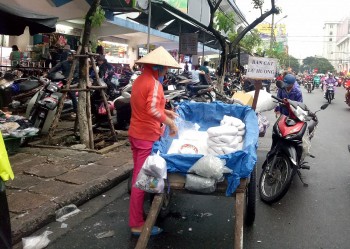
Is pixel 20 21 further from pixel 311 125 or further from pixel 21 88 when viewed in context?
pixel 311 125

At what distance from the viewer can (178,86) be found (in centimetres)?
1019

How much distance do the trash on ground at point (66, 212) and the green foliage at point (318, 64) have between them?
96.8 metres

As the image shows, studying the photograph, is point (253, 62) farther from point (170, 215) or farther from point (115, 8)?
point (115, 8)

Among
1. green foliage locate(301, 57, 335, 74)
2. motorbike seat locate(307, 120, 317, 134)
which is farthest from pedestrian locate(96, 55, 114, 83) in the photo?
green foliage locate(301, 57, 335, 74)

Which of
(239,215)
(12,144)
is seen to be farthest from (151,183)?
(12,144)

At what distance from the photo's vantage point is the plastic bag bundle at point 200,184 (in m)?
2.90

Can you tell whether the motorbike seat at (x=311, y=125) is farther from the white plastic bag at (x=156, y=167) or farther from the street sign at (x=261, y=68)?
the white plastic bag at (x=156, y=167)

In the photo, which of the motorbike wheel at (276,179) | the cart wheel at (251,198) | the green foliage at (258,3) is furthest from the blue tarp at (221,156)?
the green foliage at (258,3)

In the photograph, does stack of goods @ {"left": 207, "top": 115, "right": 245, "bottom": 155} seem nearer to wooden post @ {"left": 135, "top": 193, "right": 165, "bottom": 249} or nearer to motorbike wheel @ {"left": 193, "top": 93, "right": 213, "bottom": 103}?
wooden post @ {"left": 135, "top": 193, "right": 165, "bottom": 249}

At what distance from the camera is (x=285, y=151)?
15.4ft

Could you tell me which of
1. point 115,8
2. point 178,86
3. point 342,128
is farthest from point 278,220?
point 115,8

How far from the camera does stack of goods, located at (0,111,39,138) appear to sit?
5879 mm

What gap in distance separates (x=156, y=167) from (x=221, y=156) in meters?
0.54

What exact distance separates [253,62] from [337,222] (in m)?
2.93
